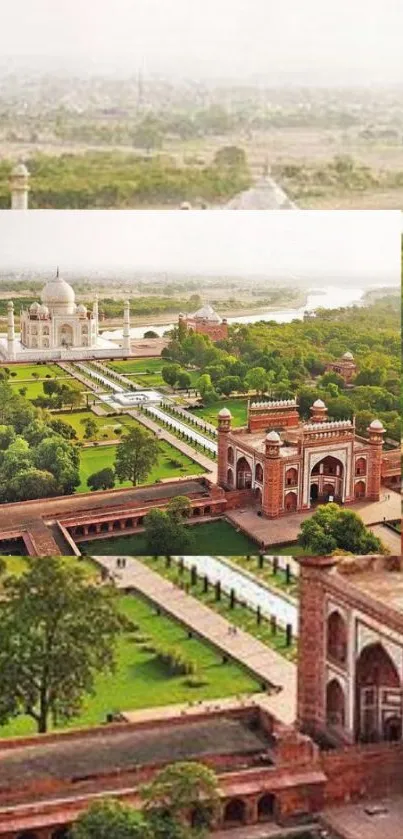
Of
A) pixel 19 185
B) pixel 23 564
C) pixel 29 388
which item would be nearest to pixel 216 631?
pixel 23 564

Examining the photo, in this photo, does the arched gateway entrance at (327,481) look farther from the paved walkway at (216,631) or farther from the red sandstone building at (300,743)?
the paved walkway at (216,631)

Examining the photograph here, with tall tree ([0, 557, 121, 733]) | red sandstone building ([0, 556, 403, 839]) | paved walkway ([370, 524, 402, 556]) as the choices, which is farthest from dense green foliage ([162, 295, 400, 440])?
tall tree ([0, 557, 121, 733])

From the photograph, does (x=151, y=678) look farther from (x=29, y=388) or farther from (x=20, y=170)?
(x=20, y=170)

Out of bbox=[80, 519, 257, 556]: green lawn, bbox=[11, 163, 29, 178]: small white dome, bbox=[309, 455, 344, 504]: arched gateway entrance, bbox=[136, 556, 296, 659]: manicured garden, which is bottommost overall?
bbox=[136, 556, 296, 659]: manicured garden

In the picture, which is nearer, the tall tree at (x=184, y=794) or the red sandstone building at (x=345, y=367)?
the tall tree at (x=184, y=794)

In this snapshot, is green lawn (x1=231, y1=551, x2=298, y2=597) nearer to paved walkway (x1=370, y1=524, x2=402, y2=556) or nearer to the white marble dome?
paved walkway (x1=370, y1=524, x2=402, y2=556)

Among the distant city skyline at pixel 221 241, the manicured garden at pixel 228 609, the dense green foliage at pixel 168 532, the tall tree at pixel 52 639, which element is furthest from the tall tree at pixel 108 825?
the manicured garden at pixel 228 609
